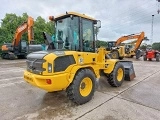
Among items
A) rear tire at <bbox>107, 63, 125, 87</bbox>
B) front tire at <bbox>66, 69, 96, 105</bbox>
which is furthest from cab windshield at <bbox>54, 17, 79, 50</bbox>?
rear tire at <bbox>107, 63, 125, 87</bbox>

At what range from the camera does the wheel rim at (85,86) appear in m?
4.17

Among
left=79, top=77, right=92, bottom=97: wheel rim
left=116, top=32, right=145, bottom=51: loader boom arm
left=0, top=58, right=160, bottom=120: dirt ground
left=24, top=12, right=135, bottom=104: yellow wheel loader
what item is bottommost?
left=0, top=58, right=160, bottom=120: dirt ground

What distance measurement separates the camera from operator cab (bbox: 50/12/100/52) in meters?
4.28

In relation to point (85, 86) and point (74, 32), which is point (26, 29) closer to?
point (74, 32)

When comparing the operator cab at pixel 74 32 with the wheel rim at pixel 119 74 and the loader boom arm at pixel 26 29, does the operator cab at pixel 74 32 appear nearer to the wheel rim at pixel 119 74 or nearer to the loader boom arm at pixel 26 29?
the wheel rim at pixel 119 74

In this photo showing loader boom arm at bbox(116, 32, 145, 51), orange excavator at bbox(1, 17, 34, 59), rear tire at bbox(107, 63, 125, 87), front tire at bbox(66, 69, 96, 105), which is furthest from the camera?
loader boom arm at bbox(116, 32, 145, 51)

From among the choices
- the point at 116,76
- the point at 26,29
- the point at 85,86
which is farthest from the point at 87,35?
the point at 26,29

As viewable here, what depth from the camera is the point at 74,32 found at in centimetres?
429

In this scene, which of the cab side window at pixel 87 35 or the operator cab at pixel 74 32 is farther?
the cab side window at pixel 87 35

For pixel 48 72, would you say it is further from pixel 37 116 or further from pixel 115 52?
pixel 115 52

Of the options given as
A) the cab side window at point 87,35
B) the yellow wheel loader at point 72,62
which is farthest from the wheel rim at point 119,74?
the cab side window at point 87,35

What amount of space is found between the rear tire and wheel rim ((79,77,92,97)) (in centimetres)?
129

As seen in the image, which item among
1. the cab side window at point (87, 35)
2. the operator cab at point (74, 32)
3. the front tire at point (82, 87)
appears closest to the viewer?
the front tire at point (82, 87)

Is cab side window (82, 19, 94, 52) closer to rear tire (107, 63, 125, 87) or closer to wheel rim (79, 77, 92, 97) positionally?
wheel rim (79, 77, 92, 97)
